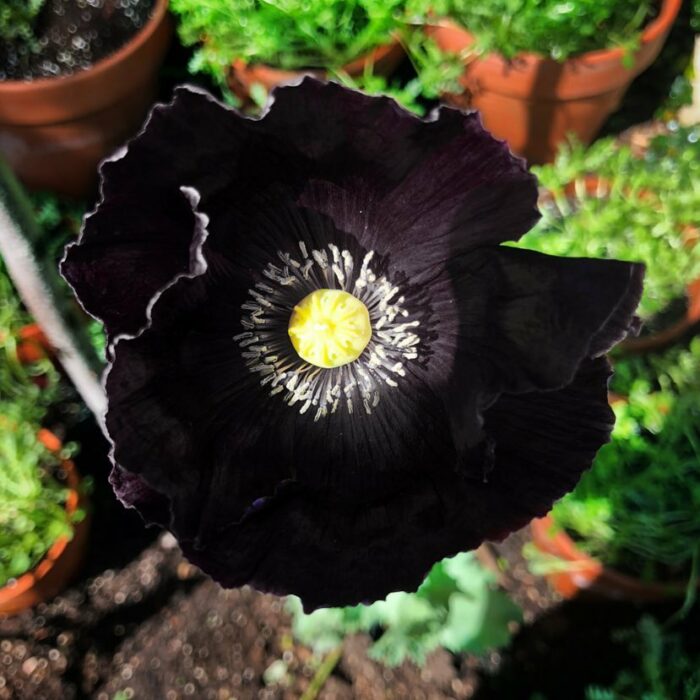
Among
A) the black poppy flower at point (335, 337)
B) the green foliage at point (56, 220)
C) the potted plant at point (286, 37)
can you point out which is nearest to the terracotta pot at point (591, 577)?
the black poppy flower at point (335, 337)

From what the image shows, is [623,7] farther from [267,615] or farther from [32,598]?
[32,598]

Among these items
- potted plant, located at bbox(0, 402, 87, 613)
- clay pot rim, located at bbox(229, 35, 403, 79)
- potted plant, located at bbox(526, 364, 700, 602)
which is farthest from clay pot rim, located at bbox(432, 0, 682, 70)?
potted plant, located at bbox(0, 402, 87, 613)

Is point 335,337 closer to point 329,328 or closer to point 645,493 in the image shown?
point 329,328

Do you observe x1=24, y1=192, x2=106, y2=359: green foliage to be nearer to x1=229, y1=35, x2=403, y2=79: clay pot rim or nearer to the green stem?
x1=229, y1=35, x2=403, y2=79: clay pot rim

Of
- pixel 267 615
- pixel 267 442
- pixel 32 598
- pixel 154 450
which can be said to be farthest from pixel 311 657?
pixel 154 450

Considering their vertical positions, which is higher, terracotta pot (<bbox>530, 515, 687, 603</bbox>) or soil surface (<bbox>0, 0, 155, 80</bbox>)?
soil surface (<bbox>0, 0, 155, 80</bbox>)

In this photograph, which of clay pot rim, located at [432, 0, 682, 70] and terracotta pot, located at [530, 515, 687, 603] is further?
clay pot rim, located at [432, 0, 682, 70]

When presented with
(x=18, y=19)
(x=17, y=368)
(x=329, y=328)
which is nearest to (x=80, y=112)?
(x=18, y=19)

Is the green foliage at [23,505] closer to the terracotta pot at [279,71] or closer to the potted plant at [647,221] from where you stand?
the terracotta pot at [279,71]
